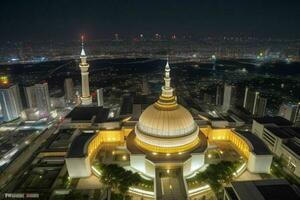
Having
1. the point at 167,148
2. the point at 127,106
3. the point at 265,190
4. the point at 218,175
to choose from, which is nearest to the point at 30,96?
the point at 127,106

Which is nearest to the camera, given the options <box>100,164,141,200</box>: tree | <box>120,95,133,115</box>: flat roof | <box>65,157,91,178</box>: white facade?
<box>100,164,141,200</box>: tree

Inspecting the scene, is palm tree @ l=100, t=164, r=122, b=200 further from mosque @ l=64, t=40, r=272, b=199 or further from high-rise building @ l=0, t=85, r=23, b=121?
high-rise building @ l=0, t=85, r=23, b=121

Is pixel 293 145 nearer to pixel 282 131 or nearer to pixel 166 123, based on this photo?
pixel 282 131

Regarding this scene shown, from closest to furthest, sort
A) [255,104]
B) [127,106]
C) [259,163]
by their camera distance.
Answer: [259,163] → [127,106] → [255,104]

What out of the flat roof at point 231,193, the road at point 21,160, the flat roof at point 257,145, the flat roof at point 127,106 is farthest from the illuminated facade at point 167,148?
the flat roof at point 127,106

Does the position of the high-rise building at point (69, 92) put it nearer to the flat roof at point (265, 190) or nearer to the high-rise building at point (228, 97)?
the high-rise building at point (228, 97)

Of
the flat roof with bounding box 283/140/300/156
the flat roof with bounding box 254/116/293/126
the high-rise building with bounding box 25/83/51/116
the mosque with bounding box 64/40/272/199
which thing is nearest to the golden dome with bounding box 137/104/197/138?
the mosque with bounding box 64/40/272/199
